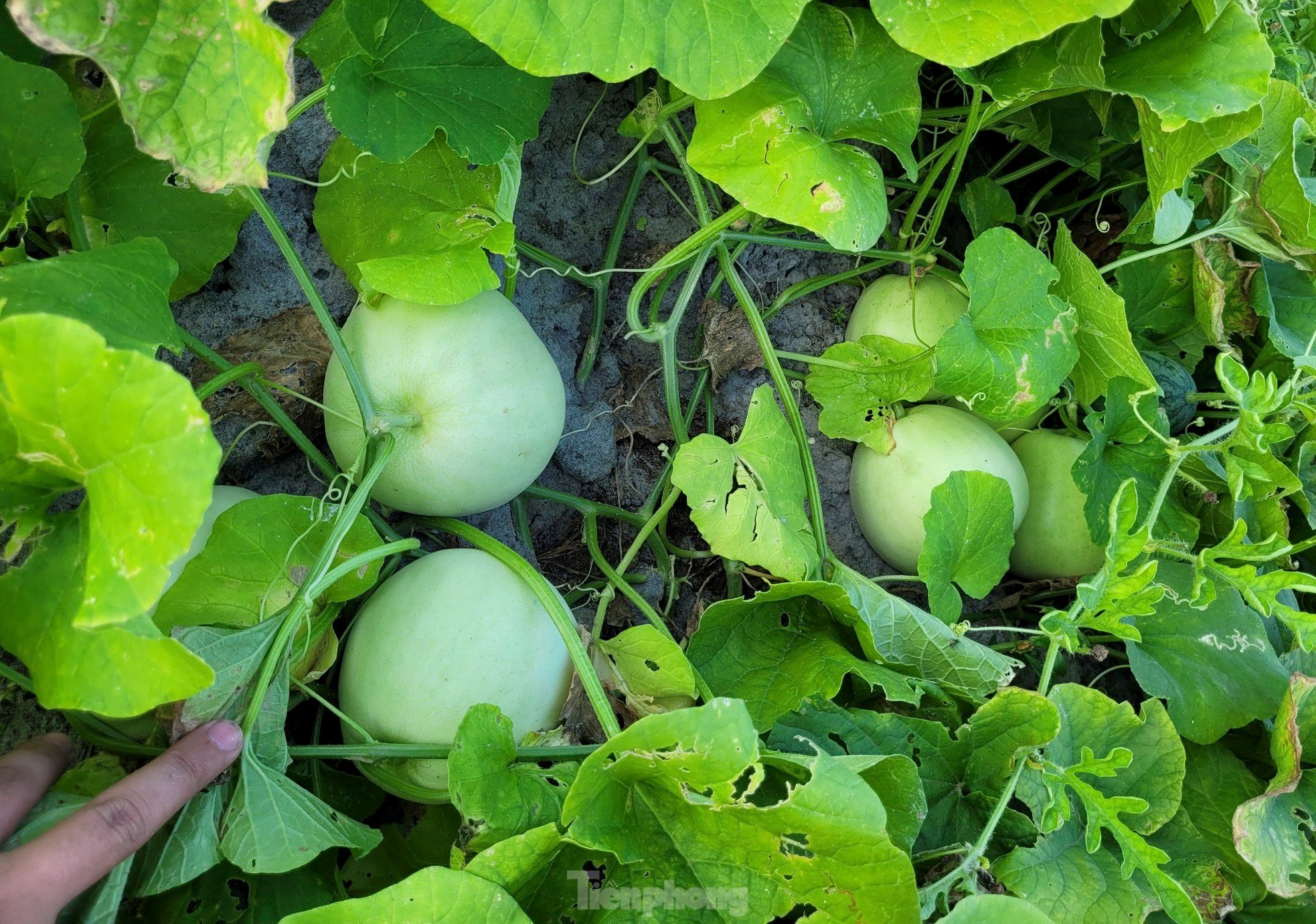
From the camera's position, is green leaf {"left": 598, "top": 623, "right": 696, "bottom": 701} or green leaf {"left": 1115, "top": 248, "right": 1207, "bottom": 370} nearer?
green leaf {"left": 598, "top": 623, "right": 696, "bottom": 701}

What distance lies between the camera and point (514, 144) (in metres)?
1.08

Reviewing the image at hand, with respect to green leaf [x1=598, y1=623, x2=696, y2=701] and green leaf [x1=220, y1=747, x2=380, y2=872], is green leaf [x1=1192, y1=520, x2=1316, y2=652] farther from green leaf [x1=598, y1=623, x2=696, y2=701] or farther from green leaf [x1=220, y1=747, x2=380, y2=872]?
green leaf [x1=220, y1=747, x2=380, y2=872]

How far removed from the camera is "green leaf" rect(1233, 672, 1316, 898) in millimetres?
1148

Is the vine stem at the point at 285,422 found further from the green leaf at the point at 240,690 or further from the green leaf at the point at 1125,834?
the green leaf at the point at 1125,834

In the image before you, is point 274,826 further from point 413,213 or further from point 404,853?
point 413,213

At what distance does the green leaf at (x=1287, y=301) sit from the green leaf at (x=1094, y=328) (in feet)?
0.79

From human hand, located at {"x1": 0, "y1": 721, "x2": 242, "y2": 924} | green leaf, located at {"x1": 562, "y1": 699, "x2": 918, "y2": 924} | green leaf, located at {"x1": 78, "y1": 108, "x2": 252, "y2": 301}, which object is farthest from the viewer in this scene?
green leaf, located at {"x1": 78, "y1": 108, "x2": 252, "y2": 301}

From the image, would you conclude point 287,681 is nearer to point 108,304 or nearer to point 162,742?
point 162,742

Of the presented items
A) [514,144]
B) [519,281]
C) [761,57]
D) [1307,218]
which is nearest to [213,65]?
[514,144]

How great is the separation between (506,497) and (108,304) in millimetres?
526

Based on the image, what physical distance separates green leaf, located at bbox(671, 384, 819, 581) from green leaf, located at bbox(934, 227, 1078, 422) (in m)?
0.23

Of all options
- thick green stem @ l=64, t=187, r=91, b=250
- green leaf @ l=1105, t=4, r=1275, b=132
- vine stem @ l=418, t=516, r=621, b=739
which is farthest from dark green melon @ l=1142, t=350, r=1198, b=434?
thick green stem @ l=64, t=187, r=91, b=250

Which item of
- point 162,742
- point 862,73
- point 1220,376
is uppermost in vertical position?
point 862,73

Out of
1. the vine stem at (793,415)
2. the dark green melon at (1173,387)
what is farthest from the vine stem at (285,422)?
the dark green melon at (1173,387)
